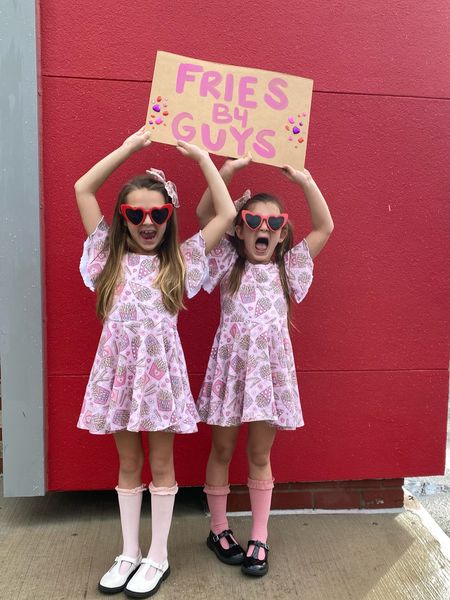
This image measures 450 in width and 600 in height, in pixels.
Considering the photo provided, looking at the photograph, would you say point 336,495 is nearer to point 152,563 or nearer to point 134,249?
point 152,563

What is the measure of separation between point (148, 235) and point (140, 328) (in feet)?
1.24

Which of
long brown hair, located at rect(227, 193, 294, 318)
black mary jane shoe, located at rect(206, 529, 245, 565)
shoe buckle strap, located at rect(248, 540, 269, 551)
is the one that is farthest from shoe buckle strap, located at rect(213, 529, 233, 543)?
long brown hair, located at rect(227, 193, 294, 318)

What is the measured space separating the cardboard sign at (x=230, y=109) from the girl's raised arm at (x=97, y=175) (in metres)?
0.08

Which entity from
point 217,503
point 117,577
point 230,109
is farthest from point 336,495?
point 230,109

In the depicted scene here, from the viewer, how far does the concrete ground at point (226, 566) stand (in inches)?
94.2

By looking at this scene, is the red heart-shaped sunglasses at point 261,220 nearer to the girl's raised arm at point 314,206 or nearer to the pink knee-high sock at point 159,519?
the girl's raised arm at point 314,206

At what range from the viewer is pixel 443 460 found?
3115 millimetres

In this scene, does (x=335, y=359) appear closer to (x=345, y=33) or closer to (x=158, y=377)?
(x=158, y=377)

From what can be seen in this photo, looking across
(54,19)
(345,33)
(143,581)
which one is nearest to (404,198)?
(345,33)

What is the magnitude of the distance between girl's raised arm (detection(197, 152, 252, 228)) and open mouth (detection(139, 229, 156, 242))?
1.15ft

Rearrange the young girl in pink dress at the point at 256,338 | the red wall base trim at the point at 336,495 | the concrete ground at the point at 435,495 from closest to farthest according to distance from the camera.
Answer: the young girl in pink dress at the point at 256,338 < the red wall base trim at the point at 336,495 < the concrete ground at the point at 435,495

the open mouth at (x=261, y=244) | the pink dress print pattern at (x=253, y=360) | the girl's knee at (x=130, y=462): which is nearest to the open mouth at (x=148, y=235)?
the pink dress print pattern at (x=253, y=360)

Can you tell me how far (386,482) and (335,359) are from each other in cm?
78

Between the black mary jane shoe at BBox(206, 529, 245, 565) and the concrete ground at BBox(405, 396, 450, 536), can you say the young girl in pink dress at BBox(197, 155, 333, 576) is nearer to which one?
the black mary jane shoe at BBox(206, 529, 245, 565)
